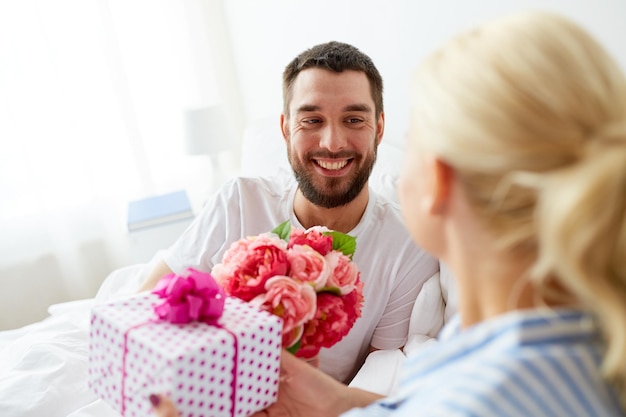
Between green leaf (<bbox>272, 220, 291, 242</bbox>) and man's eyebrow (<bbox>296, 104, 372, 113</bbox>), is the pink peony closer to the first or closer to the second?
green leaf (<bbox>272, 220, 291, 242</bbox>)

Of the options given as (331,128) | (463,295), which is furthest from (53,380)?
(463,295)

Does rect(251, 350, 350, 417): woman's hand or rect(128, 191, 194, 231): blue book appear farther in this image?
rect(128, 191, 194, 231): blue book

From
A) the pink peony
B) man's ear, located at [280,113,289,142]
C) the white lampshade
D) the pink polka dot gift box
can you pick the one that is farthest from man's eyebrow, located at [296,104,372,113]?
the white lampshade

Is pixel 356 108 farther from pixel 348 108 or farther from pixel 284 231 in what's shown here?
pixel 284 231

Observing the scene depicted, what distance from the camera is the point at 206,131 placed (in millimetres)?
3094

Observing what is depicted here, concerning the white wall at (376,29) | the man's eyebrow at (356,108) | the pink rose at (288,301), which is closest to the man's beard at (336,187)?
the man's eyebrow at (356,108)

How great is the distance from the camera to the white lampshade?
3.07 meters

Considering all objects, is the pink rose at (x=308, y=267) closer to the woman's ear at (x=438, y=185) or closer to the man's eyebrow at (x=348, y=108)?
the woman's ear at (x=438, y=185)

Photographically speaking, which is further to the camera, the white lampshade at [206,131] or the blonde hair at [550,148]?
the white lampshade at [206,131]

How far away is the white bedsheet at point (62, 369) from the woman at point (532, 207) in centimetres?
90

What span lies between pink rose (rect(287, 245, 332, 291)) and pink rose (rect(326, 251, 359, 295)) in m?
0.03

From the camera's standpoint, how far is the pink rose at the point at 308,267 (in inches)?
45.1

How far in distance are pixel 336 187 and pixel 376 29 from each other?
0.81m

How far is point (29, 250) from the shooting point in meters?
3.19
